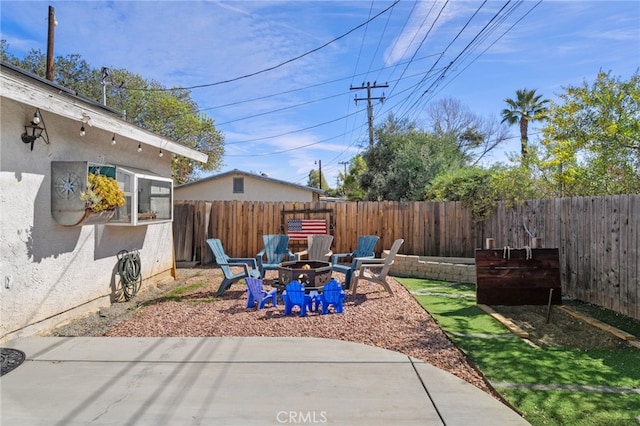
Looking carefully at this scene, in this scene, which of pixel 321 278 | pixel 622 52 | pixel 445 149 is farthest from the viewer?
pixel 445 149

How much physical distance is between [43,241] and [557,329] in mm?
6391

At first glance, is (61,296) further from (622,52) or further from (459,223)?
(622,52)

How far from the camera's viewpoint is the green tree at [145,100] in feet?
64.1

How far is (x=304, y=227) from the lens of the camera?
10281mm

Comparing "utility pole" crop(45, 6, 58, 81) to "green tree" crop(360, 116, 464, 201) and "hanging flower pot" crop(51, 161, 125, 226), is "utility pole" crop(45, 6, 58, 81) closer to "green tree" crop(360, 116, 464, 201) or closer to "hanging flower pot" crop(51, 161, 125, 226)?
"hanging flower pot" crop(51, 161, 125, 226)

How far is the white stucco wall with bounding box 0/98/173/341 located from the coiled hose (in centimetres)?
13

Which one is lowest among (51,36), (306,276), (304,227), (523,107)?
(306,276)

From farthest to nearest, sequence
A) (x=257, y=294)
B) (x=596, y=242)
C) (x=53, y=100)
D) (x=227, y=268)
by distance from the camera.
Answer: (x=227, y=268)
(x=596, y=242)
(x=257, y=294)
(x=53, y=100)

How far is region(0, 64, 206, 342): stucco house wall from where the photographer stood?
3766 mm

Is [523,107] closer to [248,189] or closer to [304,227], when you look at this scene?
[248,189]

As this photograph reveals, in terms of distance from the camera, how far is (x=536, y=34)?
865 centimetres

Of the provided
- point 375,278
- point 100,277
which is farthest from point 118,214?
point 375,278

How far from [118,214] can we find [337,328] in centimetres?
386

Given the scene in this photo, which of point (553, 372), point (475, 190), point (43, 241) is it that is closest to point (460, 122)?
point (475, 190)
